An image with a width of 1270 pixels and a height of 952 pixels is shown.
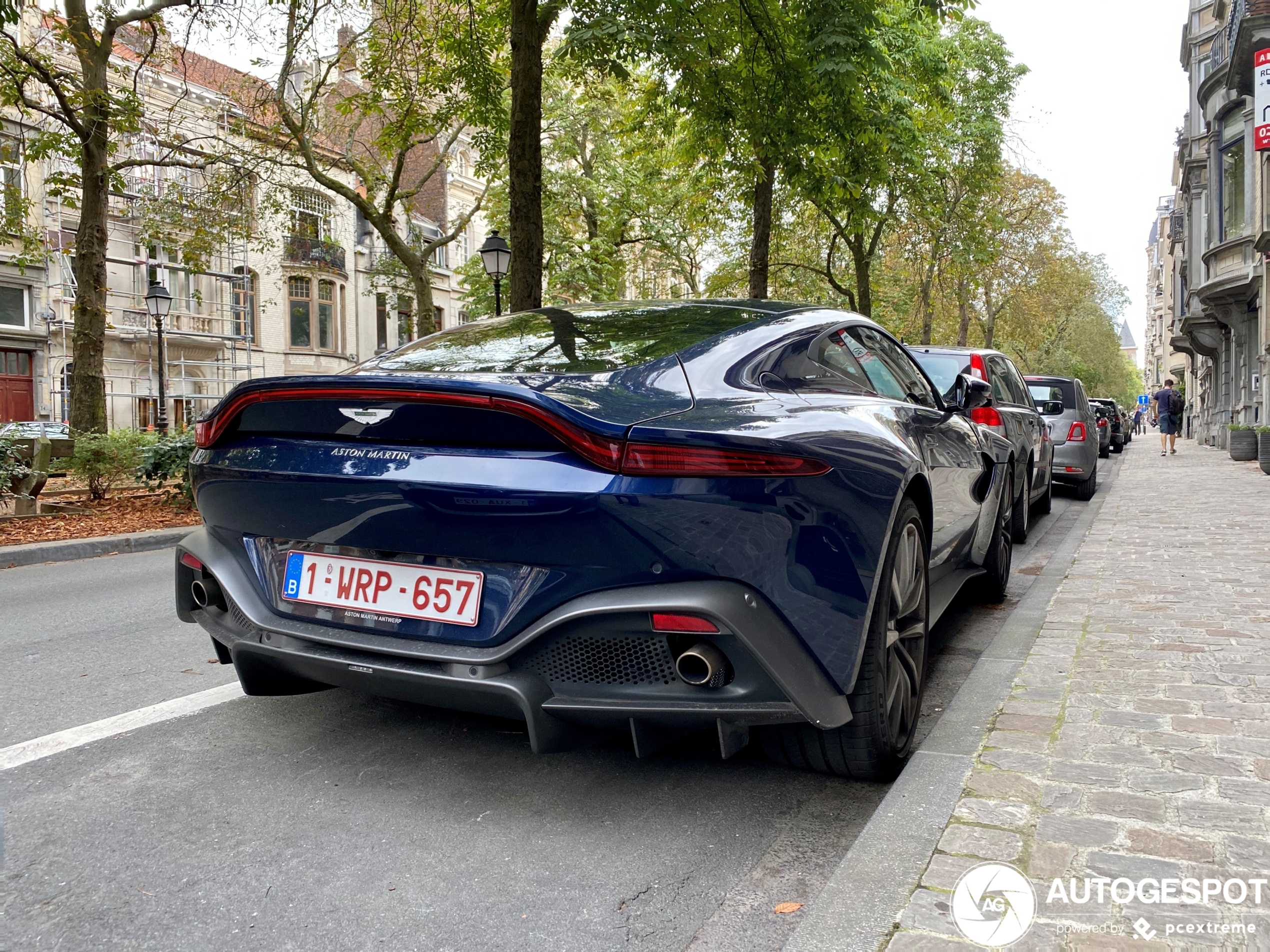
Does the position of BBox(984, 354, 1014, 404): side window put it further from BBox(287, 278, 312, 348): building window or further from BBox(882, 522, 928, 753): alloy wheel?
BBox(287, 278, 312, 348): building window

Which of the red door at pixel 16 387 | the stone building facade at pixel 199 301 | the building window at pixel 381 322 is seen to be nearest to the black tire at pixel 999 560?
the stone building facade at pixel 199 301

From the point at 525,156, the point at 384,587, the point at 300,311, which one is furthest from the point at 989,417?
the point at 300,311

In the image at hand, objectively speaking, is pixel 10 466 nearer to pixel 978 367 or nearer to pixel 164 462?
pixel 164 462

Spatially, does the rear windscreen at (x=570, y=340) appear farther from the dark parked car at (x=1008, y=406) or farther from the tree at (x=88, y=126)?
the tree at (x=88, y=126)

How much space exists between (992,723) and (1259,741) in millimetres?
793

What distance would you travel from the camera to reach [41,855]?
252 cm

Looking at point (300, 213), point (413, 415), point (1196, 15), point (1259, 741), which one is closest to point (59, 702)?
point (413, 415)

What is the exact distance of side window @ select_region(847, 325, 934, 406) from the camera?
3.77 meters

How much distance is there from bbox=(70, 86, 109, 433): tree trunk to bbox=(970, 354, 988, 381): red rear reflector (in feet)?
37.2

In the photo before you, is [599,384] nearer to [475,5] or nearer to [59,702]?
[59,702]

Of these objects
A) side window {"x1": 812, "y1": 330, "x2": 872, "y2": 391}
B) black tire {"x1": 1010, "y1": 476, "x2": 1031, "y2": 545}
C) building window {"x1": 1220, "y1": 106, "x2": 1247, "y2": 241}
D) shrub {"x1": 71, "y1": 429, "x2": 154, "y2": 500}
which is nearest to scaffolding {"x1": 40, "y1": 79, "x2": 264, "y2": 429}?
shrub {"x1": 71, "y1": 429, "x2": 154, "y2": 500}

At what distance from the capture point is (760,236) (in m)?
16.6

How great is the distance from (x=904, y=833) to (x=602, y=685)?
0.84m

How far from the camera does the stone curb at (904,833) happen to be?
2.05 meters
